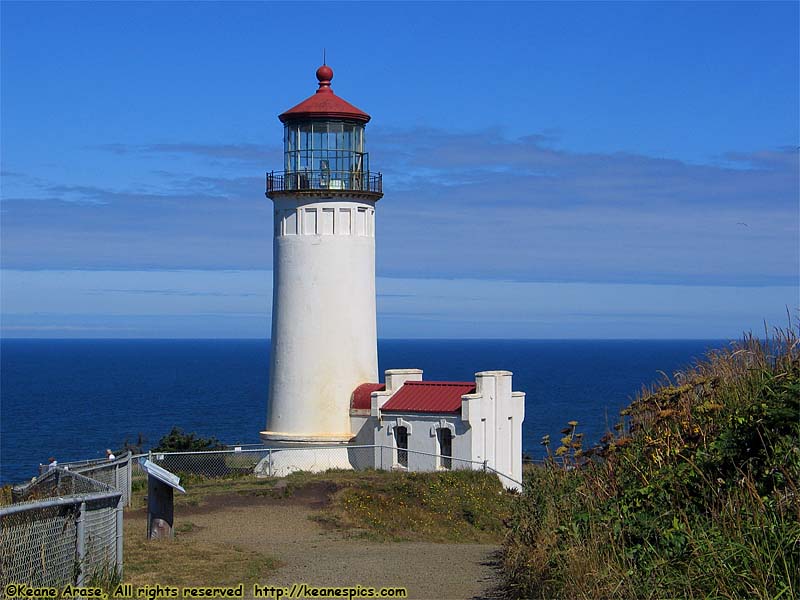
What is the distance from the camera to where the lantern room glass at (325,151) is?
89.5 feet

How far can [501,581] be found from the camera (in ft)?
38.1

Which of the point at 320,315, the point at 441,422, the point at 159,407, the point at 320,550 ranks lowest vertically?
the point at 320,550

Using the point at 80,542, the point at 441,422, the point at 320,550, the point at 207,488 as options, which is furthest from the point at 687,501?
the point at 441,422

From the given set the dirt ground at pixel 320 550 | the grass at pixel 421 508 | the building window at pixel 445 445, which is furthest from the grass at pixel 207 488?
the building window at pixel 445 445

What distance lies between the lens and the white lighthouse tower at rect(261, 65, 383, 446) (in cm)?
2684

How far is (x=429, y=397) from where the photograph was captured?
25969mm

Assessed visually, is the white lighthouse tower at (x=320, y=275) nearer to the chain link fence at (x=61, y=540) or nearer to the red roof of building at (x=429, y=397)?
the red roof of building at (x=429, y=397)

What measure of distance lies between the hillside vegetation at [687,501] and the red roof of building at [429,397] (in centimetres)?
1330

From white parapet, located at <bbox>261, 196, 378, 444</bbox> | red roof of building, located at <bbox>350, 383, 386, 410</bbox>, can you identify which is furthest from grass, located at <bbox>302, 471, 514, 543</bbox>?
white parapet, located at <bbox>261, 196, 378, 444</bbox>

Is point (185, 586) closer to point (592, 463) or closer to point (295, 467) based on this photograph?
point (592, 463)

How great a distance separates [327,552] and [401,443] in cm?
1192

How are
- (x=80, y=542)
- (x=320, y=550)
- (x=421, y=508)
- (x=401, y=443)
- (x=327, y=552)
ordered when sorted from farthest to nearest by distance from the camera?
(x=401, y=443)
(x=421, y=508)
(x=320, y=550)
(x=327, y=552)
(x=80, y=542)

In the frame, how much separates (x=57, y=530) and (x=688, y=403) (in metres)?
6.10

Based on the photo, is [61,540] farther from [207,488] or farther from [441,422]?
[441,422]
